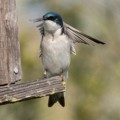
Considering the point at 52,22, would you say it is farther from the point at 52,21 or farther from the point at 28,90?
the point at 28,90

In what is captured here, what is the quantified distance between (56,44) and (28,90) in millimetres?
1258

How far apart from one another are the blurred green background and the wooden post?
2.24 meters

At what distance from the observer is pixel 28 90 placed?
4602 mm

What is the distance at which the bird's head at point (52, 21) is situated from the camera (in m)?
5.49

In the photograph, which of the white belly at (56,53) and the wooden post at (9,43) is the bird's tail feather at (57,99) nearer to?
the white belly at (56,53)

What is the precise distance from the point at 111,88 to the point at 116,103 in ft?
0.60

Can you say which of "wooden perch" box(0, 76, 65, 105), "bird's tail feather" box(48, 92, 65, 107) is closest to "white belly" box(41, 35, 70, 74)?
"bird's tail feather" box(48, 92, 65, 107)

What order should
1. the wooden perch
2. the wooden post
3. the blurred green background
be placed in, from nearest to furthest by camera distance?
the wooden perch, the wooden post, the blurred green background

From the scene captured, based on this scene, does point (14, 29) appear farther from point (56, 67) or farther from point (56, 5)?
point (56, 5)

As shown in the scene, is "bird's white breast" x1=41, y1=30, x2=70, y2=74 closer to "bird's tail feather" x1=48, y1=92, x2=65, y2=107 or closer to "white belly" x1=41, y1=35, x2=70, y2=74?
"white belly" x1=41, y1=35, x2=70, y2=74

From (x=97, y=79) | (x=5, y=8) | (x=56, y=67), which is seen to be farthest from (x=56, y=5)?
(x=5, y=8)

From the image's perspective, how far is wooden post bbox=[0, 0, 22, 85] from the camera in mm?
4934

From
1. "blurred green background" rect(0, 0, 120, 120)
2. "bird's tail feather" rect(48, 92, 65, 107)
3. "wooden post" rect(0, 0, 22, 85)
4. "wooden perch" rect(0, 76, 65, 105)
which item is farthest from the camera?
"blurred green background" rect(0, 0, 120, 120)

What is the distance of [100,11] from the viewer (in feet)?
24.8
